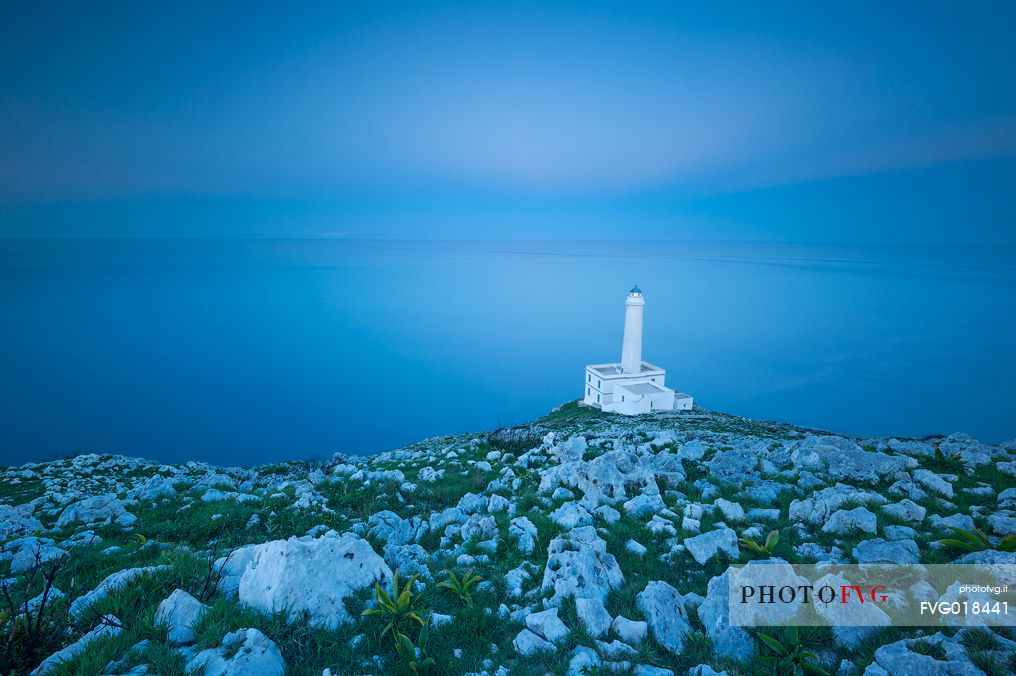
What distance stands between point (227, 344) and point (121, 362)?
1578 centimetres

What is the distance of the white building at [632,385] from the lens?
45531 millimetres

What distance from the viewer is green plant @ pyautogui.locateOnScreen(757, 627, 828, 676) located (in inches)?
200

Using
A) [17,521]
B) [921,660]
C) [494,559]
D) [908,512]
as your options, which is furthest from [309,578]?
[17,521]

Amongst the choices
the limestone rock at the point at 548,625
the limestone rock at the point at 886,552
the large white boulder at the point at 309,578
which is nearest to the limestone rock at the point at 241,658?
the large white boulder at the point at 309,578

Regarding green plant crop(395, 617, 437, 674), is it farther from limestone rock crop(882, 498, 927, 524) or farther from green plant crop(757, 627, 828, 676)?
limestone rock crop(882, 498, 927, 524)

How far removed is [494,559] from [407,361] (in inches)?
3001

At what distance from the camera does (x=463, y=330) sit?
338ft

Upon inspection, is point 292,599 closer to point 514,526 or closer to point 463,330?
point 514,526

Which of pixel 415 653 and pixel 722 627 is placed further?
pixel 722 627

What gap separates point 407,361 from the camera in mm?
81938

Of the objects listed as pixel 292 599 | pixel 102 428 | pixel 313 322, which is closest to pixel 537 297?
pixel 313 322

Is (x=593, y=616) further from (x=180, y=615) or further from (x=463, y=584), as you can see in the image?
(x=180, y=615)

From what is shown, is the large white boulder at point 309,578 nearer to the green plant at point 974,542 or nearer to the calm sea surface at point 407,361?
the green plant at point 974,542

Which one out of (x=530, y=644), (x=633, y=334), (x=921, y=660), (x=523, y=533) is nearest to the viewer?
(x=921, y=660)
